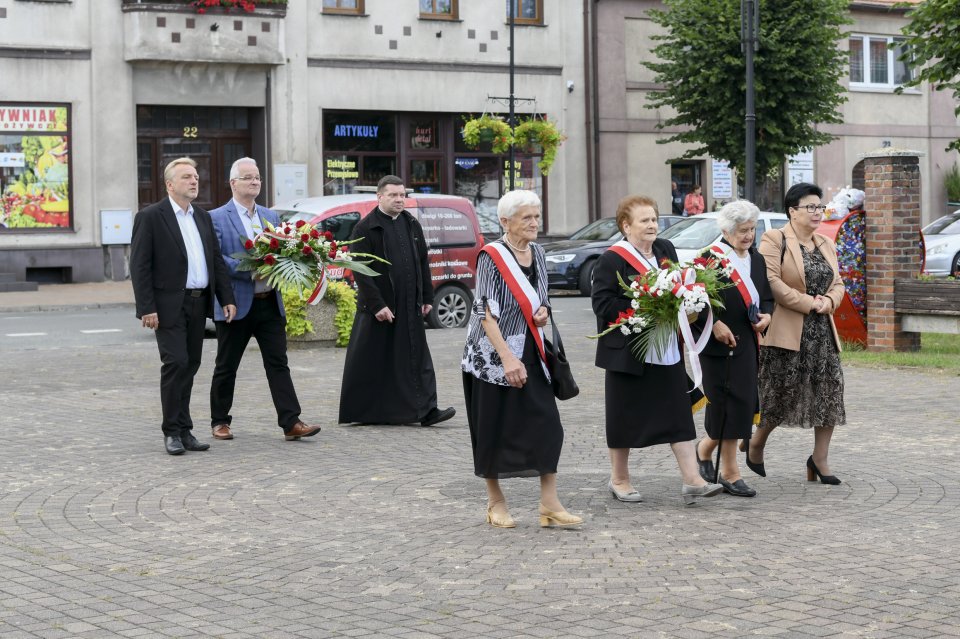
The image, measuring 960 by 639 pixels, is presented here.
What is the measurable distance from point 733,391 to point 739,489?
0.55 metres

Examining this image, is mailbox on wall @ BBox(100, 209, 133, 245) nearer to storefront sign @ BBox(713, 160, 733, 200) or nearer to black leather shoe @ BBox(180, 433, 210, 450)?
storefront sign @ BBox(713, 160, 733, 200)

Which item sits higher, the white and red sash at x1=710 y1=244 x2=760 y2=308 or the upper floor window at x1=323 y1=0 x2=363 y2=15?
the upper floor window at x1=323 y1=0 x2=363 y2=15

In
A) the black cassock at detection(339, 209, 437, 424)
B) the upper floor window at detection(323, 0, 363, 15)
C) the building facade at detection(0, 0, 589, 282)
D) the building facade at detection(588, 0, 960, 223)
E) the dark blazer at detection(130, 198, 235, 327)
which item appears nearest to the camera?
the dark blazer at detection(130, 198, 235, 327)

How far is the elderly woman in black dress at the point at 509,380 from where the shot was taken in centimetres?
760

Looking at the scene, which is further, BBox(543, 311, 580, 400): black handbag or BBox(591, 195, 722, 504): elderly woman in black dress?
BBox(591, 195, 722, 504): elderly woman in black dress

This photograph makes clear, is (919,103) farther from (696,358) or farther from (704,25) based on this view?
(696,358)

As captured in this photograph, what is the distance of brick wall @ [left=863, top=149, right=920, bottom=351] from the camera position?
53.8 feet

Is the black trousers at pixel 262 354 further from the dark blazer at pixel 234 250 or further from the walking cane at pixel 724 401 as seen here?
the walking cane at pixel 724 401

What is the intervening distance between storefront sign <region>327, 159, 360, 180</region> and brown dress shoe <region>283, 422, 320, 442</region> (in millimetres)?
22032

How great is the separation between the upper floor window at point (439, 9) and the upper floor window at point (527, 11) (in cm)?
139

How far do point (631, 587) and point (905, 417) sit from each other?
19.2 ft

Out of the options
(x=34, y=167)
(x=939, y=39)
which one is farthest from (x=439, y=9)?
(x=939, y=39)

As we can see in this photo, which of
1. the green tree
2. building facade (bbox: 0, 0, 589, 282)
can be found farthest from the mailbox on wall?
the green tree

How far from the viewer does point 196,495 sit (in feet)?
28.0
